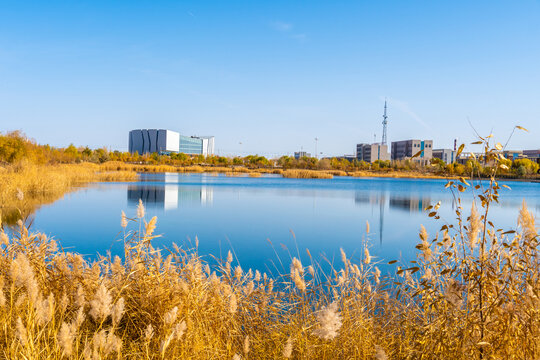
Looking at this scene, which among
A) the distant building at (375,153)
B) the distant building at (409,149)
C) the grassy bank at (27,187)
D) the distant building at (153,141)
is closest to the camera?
the grassy bank at (27,187)

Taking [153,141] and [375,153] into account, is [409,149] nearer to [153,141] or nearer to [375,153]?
[375,153]

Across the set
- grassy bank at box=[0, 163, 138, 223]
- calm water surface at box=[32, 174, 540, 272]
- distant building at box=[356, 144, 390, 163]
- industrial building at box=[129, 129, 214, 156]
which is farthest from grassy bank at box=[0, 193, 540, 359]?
distant building at box=[356, 144, 390, 163]

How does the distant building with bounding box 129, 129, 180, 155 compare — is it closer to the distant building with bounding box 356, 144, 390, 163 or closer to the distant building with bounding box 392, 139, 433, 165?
the distant building with bounding box 356, 144, 390, 163

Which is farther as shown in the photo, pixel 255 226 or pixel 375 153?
pixel 375 153

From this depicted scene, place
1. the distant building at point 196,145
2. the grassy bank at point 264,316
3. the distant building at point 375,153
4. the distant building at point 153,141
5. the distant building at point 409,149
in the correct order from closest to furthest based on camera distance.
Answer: the grassy bank at point 264,316
the distant building at point 409,149
the distant building at point 153,141
the distant building at point 375,153
the distant building at point 196,145

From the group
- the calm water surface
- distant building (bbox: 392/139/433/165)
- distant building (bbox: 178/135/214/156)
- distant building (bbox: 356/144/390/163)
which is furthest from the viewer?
distant building (bbox: 178/135/214/156)

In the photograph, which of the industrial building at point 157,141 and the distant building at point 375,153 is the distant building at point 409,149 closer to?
the distant building at point 375,153

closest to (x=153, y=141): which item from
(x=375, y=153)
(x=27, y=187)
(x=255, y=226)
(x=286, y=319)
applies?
(x=375, y=153)

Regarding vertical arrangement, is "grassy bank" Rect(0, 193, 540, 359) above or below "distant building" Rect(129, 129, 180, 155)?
below

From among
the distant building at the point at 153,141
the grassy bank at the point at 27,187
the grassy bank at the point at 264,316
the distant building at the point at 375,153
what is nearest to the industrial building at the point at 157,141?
the distant building at the point at 153,141

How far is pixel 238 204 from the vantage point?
59.3ft

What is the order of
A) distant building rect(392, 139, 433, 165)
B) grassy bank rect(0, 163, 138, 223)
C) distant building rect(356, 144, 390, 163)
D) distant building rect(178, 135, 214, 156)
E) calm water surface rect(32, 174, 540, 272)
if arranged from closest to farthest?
calm water surface rect(32, 174, 540, 272), grassy bank rect(0, 163, 138, 223), distant building rect(392, 139, 433, 165), distant building rect(356, 144, 390, 163), distant building rect(178, 135, 214, 156)

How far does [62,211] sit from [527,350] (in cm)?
1470

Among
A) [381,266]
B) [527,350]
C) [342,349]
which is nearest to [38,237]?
[342,349]
